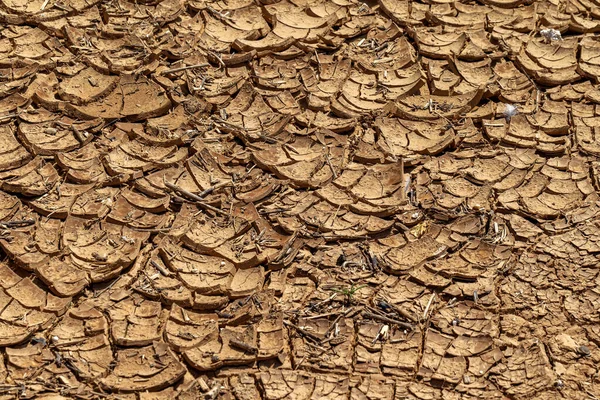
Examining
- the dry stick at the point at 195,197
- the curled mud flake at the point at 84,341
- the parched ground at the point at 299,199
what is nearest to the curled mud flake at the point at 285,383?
the parched ground at the point at 299,199

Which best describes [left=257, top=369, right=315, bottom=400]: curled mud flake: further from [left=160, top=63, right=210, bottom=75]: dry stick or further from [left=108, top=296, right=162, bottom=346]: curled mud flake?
[left=160, top=63, right=210, bottom=75]: dry stick

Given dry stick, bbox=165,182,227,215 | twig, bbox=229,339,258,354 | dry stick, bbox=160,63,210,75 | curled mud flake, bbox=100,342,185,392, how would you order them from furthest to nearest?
dry stick, bbox=160,63,210,75
dry stick, bbox=165,182,227,215
twig, bbox=229,339,258,354
curled mud flake, bbox=100,342,185,392

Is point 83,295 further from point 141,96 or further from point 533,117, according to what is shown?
point 533,117

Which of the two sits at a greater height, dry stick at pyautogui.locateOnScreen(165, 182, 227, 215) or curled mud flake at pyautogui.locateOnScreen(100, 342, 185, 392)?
dry stick at pyautogui.locateOnScreen(165, 182, 227, 215)

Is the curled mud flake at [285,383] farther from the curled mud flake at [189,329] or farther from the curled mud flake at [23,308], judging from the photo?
the curled mud flake at [23,308]

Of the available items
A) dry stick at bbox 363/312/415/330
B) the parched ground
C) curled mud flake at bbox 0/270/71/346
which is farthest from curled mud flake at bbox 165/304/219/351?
dry stick at bbox 363/312/415/330

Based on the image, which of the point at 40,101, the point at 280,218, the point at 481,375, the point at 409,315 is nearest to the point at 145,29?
the point at 40,101

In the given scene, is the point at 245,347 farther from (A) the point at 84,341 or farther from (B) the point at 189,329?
(A) the point at 84,341

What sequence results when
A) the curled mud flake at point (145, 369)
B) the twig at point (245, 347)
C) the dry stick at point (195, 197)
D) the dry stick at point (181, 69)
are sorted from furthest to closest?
the dry stick at point (181, 69), the dry stick at point (195, 197), the twig at point (245, 347), the curled mud flake at point (145, 369)

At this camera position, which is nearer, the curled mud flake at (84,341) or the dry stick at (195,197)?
the curled mud flake at (84,341)
